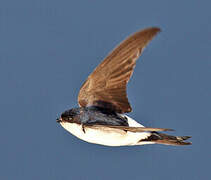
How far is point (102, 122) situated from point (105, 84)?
0.16 m

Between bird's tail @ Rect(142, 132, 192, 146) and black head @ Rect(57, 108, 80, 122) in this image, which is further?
bird's tail @ Rect(142, 132, 192, 146)

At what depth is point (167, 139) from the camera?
2.13 m

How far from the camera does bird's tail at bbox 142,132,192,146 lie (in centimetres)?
212

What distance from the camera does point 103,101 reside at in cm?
213

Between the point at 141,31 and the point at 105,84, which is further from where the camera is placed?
the point at 105,84

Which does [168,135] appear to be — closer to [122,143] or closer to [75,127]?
[122,143]

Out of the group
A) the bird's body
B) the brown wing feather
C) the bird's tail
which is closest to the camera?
the brown wing feather

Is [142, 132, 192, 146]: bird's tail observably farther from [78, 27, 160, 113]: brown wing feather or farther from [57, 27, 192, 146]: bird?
[78, 27, 160, 113]: brown wing feather

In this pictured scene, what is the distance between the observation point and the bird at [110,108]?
1.92 meters

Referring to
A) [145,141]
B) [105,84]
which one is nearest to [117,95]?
[105,84]

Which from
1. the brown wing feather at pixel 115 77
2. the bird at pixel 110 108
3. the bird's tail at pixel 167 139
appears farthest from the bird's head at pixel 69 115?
the bird's tail at pixel 167 139

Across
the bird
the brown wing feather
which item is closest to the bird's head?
the bird

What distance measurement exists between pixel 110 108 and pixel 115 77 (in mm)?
169

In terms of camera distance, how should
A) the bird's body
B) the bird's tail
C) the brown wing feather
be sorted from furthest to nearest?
the bird's tail < the bird's body < the brown wing feather
